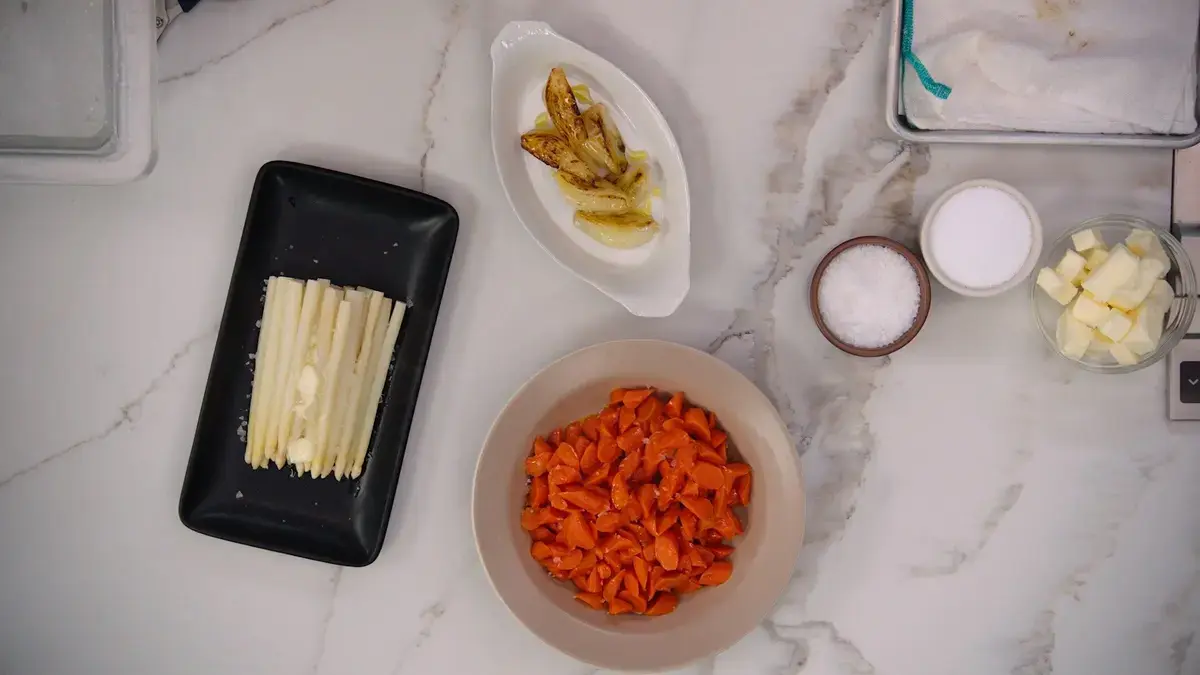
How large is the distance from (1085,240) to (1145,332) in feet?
0.58

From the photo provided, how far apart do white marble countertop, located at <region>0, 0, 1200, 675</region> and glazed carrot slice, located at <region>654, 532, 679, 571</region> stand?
1.01ft

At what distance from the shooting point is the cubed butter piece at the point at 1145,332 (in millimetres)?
1405

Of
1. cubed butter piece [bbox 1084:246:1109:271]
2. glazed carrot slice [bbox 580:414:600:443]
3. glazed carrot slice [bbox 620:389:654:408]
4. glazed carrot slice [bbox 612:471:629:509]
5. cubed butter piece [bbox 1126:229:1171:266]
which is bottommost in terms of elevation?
glazed carrot slice [bbox 612:471:629:509]

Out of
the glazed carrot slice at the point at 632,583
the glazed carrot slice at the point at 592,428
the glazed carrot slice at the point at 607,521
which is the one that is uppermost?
the glazed carrot slice at the point at 592,428

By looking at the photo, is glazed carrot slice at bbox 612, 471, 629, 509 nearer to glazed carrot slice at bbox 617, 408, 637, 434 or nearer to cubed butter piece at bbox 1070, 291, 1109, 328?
glazed carrot slice at bbox 617, 408, 637, 434

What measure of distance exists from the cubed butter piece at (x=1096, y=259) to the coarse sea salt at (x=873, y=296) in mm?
285

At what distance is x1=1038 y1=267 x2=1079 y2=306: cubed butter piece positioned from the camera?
142cm

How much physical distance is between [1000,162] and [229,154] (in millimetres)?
1396

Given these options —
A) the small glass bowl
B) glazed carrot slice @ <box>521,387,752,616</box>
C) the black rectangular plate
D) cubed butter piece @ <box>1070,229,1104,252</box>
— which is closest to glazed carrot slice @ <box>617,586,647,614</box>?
glazed carrot slice @ <box>521,387,752,616</box>

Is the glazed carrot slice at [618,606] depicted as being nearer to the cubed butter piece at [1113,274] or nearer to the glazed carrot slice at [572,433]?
the glazed carrot slice at [572,433]

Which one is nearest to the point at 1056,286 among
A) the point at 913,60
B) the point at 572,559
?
the point at 913,60

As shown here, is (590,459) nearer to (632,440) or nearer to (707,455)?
(632,440)

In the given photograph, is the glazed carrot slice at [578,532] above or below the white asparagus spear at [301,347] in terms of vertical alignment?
below

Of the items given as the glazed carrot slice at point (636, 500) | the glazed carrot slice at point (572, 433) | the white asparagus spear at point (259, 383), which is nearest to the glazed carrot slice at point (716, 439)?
the glazed carrot slice at point (636, 500)
